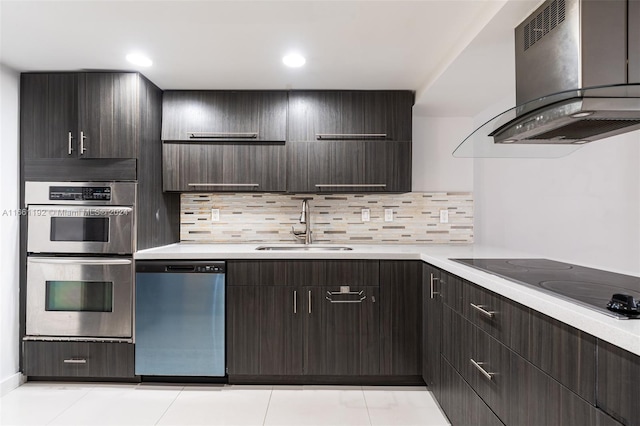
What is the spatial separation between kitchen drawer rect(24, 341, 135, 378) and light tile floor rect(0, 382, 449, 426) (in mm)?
99

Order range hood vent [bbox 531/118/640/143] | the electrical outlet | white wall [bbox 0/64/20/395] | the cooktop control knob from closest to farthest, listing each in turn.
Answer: the cooktop control knob < range hood vent [bbox 531/118/640/143] < white wall [bbox 0/64/20/395] < the electrical outlet

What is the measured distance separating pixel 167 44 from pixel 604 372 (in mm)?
2476

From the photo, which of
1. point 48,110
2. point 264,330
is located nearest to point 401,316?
point 264,330

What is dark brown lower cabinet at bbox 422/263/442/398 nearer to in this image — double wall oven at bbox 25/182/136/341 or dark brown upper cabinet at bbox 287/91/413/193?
dark brown upper cabinet at bbox 287/91/413/193

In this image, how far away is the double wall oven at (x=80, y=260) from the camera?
8.89 feet

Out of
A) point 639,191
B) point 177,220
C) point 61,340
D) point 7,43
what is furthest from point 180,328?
point 639,191

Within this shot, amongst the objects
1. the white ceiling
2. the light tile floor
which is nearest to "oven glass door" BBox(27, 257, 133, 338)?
the light tile floor

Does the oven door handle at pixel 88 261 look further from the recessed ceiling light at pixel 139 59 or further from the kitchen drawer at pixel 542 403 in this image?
the kitchen drawer at pixel 542 403

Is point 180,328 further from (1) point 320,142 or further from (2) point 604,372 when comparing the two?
(2) point 604,372

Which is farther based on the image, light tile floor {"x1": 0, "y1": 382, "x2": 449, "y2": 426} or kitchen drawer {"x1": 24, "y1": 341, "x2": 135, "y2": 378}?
kitchen drawer {"x1": 24, "y1": 341, "x2": 135, "y2": 378}

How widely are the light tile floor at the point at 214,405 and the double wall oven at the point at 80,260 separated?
0.36m

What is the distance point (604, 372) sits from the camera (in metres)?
0.95

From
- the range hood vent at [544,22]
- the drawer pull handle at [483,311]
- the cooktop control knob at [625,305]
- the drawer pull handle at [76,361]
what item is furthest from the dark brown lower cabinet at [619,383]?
the drawer pull handle at [76,361]

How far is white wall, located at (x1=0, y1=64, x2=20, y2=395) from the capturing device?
8.59ft
